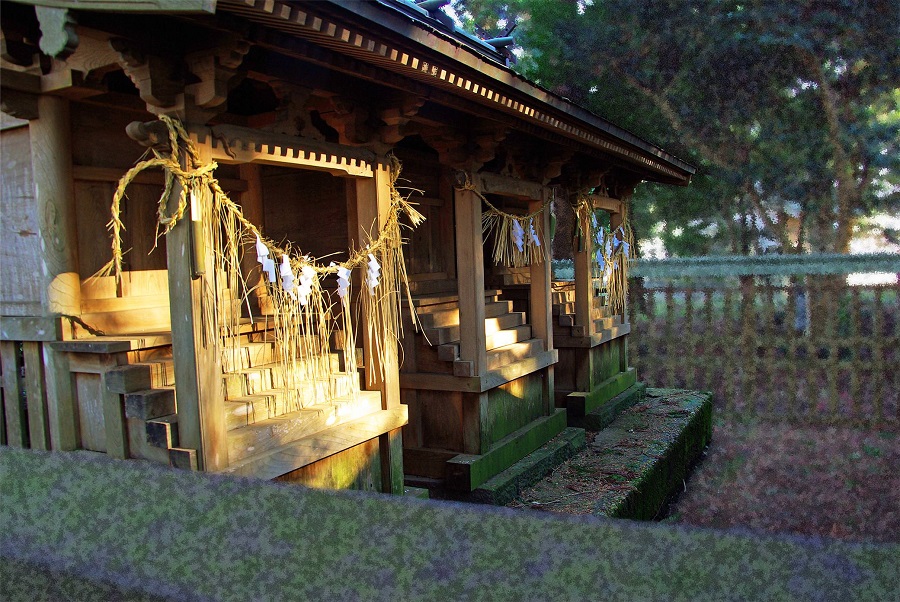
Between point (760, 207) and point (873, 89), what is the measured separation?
10.5 ft

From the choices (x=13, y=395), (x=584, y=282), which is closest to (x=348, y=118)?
(x=13, y=395)

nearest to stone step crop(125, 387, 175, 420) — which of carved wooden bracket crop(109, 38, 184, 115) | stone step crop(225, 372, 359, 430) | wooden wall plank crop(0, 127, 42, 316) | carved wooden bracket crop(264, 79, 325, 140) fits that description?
stone step crop(225, 372, 359, 430)

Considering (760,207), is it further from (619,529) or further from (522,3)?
(619,529)

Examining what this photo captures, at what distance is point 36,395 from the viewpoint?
3898mm

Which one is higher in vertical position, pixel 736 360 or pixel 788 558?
pixel 788 558

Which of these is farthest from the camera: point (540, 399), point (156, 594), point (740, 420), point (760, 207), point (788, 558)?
point (760, 207)

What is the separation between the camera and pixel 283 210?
20.1 feet

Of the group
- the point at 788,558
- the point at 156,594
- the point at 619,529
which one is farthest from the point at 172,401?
the point at 788,558

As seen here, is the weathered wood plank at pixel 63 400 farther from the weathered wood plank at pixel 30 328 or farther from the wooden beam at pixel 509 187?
the wooden beam at pixel 509 187

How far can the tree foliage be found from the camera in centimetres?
1345

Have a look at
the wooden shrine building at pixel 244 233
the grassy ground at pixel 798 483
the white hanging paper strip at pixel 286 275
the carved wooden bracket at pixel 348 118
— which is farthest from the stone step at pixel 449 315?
the grassy ground at pixel 798 483

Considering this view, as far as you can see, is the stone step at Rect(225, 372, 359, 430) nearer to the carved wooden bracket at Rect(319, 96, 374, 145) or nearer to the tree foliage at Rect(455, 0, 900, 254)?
the carved wooden bracket at Rect(319, 96, 374, 145)

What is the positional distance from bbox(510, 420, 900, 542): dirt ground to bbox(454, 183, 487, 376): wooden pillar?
1.23 metres

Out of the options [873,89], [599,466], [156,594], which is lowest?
[599,466]
